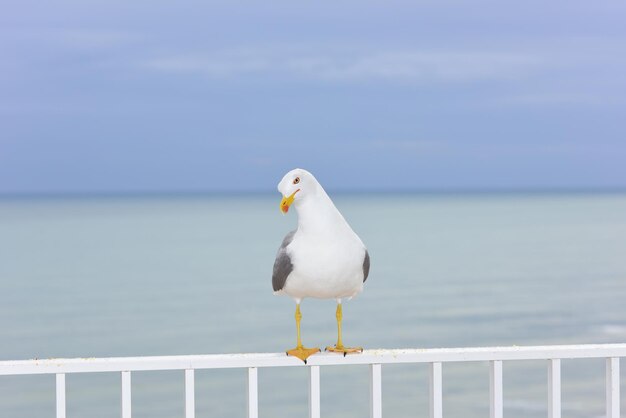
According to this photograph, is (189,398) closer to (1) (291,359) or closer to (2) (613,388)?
(1) (291,359)

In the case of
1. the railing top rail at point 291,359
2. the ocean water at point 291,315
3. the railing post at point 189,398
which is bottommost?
the railing post at point 189,398

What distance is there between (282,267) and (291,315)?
8.74 metres

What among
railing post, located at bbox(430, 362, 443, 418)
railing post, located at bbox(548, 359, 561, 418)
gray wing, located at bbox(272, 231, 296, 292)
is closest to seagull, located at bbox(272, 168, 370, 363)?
gray wing, located at bbox(272, 231, 296, 292)

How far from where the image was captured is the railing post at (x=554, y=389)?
8.54 ft

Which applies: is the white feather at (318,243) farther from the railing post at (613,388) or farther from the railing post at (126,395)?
the railing post at (613,388)

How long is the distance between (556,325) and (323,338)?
306 centimetres

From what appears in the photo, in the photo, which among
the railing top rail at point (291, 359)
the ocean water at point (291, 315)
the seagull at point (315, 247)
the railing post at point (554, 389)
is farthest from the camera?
the ocean water at point (291, 315)

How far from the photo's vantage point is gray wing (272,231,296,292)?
8.36 ft

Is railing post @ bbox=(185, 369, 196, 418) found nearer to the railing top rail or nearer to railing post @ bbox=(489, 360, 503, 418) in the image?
the railing top rail

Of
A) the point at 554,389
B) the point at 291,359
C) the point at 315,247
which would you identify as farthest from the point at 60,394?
the point at 554,389

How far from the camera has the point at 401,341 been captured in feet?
33.8

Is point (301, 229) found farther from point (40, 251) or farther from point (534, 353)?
point (40, 251)

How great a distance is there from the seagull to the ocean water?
2.83 ft

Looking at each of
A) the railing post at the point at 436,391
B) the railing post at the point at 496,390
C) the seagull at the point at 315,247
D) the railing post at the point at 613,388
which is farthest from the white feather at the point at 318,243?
the railing post at the point at 613,388
